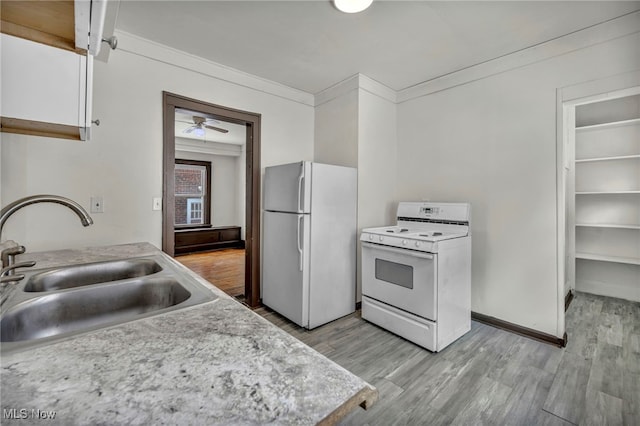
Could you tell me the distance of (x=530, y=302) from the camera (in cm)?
247

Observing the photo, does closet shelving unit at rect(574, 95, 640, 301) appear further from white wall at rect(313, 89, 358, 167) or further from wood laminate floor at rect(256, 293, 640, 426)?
white wall at rect(313, 89, 358, 167)

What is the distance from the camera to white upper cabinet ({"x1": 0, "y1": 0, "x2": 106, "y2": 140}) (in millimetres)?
706

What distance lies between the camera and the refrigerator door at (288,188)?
2.57 metres

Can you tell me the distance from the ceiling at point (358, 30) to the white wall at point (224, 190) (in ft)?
14.8

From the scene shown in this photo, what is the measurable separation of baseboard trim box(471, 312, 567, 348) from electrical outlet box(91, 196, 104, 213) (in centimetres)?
346

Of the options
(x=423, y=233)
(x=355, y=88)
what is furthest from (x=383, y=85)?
(x=423, y=233)

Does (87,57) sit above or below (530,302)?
above

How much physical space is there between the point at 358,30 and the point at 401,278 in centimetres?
206

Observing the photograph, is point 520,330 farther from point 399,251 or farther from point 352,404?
point 352,404

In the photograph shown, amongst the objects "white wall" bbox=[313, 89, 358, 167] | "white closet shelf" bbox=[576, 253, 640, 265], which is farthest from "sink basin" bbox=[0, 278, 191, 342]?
"white closet shelf" bbox=[576, 253, 640, 265]

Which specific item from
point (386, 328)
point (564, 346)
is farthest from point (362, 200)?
point (564, 346)

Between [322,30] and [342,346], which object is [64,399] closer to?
[342,346]

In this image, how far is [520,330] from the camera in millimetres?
2508

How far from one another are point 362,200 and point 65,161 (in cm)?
256
